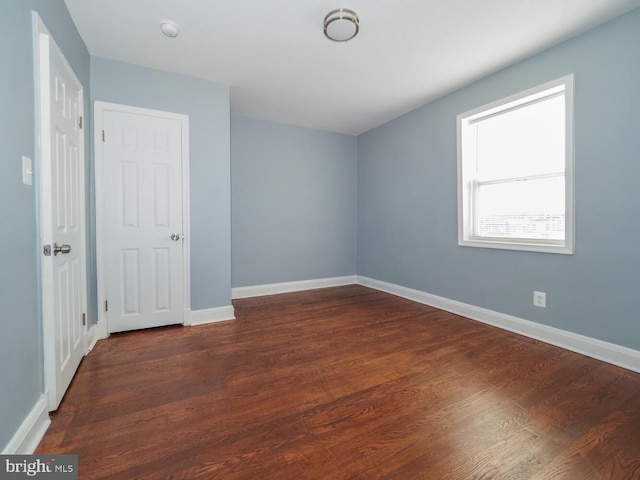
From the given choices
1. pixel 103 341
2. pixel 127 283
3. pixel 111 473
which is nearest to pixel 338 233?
pixel 127 283

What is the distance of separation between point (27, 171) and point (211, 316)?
6.82 ft

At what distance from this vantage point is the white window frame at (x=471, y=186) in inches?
92.3

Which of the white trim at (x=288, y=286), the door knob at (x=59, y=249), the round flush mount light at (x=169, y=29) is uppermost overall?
the round flush mount light at (x=169, y=29)

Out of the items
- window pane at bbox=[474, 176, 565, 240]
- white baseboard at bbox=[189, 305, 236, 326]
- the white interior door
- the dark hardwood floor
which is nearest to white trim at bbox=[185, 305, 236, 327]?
white baseboard at bbox=[189, 305, 236, 326]

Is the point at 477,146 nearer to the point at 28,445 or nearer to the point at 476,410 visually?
the point at 476,410

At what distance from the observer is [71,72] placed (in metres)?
2.05

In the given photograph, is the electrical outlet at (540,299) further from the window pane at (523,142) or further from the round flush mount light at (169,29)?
the round flush mount light at (169,29)

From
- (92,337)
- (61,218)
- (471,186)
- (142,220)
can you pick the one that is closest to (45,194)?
(61,218)

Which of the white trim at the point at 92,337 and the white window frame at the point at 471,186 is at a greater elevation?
the white window frame at the point at 471,186

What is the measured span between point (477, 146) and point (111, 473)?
3.91 meters

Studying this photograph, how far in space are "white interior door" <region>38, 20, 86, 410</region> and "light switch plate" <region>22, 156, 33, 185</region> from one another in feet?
0.33

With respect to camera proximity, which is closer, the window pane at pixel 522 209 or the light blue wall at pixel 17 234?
the light blue wall at pixel 17 234

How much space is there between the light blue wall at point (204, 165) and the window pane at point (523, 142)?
2.85 meters

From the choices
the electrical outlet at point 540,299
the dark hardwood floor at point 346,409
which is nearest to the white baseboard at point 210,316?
the dark hardwood floor at point 346,409
